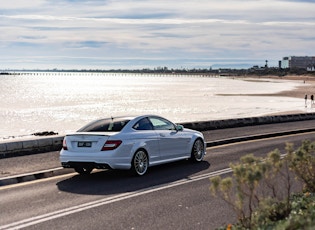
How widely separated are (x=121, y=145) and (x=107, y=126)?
0.73 meters

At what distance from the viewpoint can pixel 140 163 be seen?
11.2 meters

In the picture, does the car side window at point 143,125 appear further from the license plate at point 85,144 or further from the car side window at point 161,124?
the license plate at point 85,144

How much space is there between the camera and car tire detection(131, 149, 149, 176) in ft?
36.1

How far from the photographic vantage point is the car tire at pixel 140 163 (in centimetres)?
1101

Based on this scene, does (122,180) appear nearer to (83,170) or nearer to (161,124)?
(83,170)

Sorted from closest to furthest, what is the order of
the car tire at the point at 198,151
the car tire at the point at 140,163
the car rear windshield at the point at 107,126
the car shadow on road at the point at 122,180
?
the car shadow on road at the point at 122,180 → the car tire at the point at 140,163 → the car rear windshield at the point at 107,126 → the car tire at the point at 198,151

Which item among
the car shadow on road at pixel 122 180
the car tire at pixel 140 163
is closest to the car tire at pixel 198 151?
the car shadow on road at pixel 122 180

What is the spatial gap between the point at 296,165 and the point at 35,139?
350 inches

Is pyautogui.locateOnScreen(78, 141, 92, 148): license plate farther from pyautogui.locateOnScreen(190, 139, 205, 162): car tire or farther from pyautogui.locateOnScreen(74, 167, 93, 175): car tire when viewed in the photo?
pyautogui.locateOnScreen(190, 139, 205, 162): car tire

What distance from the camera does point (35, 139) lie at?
47.0ft

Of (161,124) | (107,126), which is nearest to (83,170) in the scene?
(107,126)

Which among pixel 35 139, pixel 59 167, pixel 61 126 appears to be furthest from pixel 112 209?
pixel 61 126

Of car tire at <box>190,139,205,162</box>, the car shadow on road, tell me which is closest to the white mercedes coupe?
the car shadow on road

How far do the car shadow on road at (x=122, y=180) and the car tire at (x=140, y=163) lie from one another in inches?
4.8
